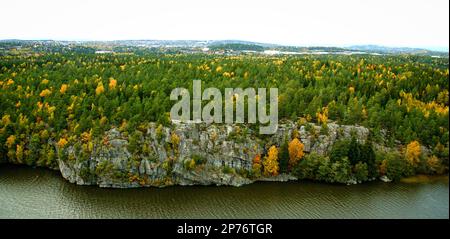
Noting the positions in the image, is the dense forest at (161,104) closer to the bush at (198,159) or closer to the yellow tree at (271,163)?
the yellow tree at (271,163)

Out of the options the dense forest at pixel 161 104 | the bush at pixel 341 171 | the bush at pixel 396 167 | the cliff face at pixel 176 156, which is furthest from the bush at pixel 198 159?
the bush at pixel 396 167

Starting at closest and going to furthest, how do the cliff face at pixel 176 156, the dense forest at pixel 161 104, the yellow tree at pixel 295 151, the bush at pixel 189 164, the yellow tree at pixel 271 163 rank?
the cliff face at pixel 176 156 < the bush at pixel 189 164 < the yellow tree at pixel 271 163 < the yellow tree at pixel 295 151 < the dense forest at pixel 161 104

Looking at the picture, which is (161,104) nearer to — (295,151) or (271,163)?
(271,163)

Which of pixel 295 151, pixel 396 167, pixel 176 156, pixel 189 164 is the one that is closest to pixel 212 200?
pixel 189 164

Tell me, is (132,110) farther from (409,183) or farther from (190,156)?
(409,183)

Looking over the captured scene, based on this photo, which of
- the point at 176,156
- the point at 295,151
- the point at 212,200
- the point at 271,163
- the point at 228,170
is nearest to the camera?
the point at 212,200

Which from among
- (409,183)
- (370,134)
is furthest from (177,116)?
(409,183)

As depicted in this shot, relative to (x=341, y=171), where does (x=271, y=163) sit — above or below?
above
